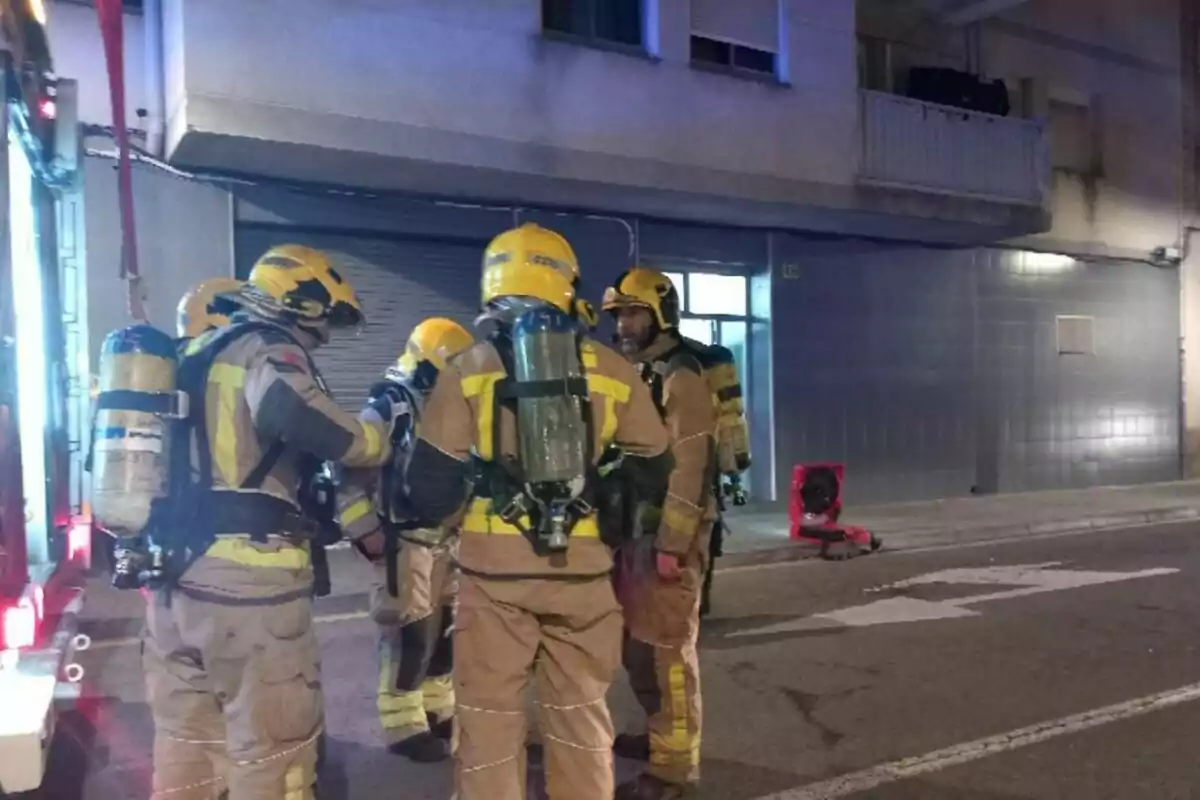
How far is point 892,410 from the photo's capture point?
15.4 m

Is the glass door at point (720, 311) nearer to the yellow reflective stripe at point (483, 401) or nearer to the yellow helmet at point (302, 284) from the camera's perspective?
the yellow helmet at point (302, 284)

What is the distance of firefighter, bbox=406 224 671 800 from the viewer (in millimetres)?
3377

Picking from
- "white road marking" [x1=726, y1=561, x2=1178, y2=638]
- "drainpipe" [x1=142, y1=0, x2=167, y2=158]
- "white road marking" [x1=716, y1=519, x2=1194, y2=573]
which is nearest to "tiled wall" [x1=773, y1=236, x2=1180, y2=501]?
"white road marking" [x1=716, y1=519, x2=1194, y2=573]

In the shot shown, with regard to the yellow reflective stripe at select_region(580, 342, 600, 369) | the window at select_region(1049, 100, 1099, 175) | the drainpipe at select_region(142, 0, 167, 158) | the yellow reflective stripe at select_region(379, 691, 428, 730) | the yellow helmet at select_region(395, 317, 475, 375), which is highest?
the window at select_region(1049, 100, 1099, 175)

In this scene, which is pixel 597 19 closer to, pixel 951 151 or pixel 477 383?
pixel 951 151

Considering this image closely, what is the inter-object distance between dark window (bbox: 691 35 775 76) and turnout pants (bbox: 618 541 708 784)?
9.45 metres

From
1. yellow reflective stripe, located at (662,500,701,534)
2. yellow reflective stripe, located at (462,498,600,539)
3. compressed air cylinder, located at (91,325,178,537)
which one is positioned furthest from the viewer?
yellow reflective stripe, located at (662,500,701,534)

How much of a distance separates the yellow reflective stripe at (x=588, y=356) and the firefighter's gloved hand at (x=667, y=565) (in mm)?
1136

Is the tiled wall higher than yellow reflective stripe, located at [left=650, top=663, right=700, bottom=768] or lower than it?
higher

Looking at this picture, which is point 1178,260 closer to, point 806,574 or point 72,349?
point 806,574

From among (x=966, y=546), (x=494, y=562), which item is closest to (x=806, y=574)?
(x=966, y=546)

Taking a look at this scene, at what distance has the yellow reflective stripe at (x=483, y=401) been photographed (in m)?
3.45

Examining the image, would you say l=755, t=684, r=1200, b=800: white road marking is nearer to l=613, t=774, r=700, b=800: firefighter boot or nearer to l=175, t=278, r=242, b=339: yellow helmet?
l=613, t=774, r=700, b=800: firefighter boot

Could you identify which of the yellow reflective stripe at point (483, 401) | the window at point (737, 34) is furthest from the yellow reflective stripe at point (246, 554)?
the window at point (737, 34)
